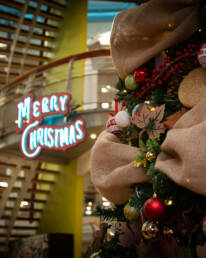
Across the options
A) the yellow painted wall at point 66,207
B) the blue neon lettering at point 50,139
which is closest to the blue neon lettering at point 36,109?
the blue neon lettering at point 50,139

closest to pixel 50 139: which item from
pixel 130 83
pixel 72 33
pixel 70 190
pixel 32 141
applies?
pixel 32 141

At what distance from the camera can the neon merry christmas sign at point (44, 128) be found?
21.1ft

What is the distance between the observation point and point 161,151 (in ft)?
5.59

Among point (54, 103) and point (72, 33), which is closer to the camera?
point (54, 103)

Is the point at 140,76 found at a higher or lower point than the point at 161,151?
higher

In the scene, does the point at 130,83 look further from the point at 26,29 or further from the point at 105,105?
the point at 26,29

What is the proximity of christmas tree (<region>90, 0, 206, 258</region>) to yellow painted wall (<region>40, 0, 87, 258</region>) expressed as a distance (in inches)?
227

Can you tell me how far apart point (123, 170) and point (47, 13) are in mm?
8657

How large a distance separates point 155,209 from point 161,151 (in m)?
0.27

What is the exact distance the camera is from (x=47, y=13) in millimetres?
9750

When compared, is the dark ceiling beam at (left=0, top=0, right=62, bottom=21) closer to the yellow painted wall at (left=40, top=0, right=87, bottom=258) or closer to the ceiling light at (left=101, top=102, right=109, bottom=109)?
the yellow painted wall at (left=40, top=0, right=87, bottom=258)

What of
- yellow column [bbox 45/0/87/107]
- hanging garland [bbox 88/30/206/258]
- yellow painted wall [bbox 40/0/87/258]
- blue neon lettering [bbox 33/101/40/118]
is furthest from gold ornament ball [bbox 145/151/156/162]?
yellow column [bbox 45/0/87/107]

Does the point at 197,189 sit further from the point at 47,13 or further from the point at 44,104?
the point at 47,13

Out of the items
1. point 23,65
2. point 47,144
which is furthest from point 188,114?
point 23,65
